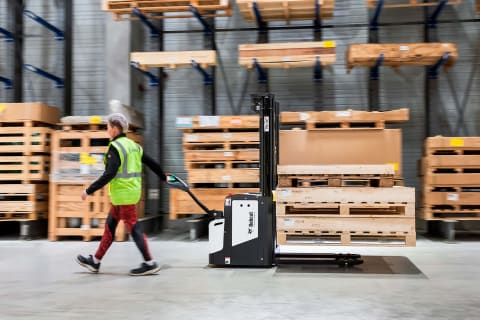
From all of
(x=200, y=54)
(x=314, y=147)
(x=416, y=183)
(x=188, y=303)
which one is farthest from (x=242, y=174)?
(x=188, y=303)

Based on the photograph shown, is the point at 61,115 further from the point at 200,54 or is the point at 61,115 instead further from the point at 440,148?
the point at 440,148

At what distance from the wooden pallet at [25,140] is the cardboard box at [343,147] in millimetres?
4269

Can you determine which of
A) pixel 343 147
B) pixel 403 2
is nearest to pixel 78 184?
pixel 343 147

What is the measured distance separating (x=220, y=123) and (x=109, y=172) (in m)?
3.56

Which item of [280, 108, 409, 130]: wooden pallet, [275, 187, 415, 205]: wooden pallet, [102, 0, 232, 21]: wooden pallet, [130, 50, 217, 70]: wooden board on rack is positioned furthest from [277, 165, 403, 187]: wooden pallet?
[102, 0, 232, 21]: wooden pallet

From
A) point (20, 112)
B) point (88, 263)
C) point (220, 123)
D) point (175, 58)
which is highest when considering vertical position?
point (175, 58)

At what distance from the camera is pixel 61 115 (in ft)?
33.7

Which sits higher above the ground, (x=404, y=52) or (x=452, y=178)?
(x=404, y=52)

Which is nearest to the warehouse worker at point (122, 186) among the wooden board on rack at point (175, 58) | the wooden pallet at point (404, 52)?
the wooden board on rack at point (175, 58)

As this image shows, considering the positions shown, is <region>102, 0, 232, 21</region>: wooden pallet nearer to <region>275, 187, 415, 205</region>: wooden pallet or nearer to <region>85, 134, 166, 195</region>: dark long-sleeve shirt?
<region>85, 134, 166, 195</region>: dark long-sleeve shirt

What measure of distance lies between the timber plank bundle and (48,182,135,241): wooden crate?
3.87 metres

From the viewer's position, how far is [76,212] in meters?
8.46

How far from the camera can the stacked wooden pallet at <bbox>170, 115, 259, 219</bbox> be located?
8.45 m

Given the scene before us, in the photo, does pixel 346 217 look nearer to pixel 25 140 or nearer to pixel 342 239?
pixel 342 239
